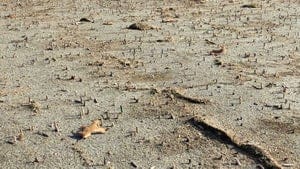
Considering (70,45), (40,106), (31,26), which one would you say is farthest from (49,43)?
(40,106)

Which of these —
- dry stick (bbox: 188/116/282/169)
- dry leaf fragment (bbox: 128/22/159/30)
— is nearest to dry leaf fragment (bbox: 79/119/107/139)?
dry stick (bbox: 188/116/282/169)

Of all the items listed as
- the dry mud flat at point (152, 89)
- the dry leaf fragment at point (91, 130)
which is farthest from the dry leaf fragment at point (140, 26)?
the dry leaf fragment at point (91, 130)

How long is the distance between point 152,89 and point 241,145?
332 centimetres

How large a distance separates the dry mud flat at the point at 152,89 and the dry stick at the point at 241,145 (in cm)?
2

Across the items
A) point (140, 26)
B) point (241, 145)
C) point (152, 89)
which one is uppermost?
point (140, 26)

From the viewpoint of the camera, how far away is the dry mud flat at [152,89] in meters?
8.99

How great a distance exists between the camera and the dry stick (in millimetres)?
8505

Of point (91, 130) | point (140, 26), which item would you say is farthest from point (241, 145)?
point (140, 26)

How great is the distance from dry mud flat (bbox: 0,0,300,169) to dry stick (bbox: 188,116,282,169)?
23 millimetres

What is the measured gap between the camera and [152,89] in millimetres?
11828

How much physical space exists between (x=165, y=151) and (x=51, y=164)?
79.9 inches

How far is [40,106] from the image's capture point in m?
11.0

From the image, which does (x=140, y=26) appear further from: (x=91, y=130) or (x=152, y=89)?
(x=91, y=130)

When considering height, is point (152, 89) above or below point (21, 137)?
above
